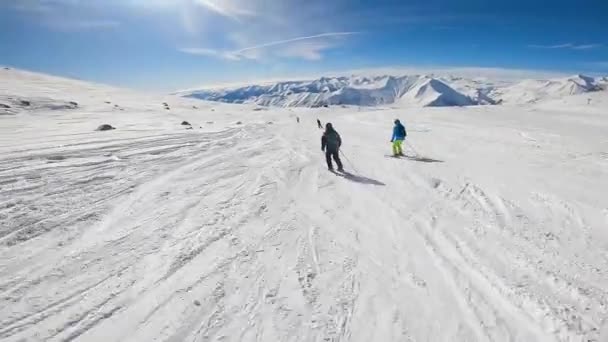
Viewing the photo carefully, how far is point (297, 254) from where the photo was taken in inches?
218

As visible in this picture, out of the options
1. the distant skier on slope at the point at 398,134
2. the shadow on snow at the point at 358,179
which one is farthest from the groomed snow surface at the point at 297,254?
the distant skier on slope at the point at 398,134

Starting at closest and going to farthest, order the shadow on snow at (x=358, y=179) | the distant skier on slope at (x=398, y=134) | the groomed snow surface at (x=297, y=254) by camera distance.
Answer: the groomed snow surface at (x=297, y=254) < the shadow on snow at (x=358, y=179) < the distant skier on slope at (x=398, y=134)

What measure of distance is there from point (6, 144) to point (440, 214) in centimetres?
1789

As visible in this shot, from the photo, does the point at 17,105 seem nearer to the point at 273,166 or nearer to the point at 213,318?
the point at 273,166

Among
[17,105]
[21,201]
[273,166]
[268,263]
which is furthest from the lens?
[17,105]

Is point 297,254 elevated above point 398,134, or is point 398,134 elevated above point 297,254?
point 398,134

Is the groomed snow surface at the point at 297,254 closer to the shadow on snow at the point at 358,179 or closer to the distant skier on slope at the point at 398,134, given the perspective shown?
the shadow on snow at the point at 358,179

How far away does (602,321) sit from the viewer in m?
3.95

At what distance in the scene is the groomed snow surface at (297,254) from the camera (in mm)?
3945

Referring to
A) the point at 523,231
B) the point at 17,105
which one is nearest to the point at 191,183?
the point at 523,231

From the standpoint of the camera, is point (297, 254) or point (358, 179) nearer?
point (297, 254)

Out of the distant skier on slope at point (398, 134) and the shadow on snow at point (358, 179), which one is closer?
the shadow on snow at point (358, 179)

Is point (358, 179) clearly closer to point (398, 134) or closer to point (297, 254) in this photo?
point (398, 134)

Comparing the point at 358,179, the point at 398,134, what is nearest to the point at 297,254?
the point at 358,179
